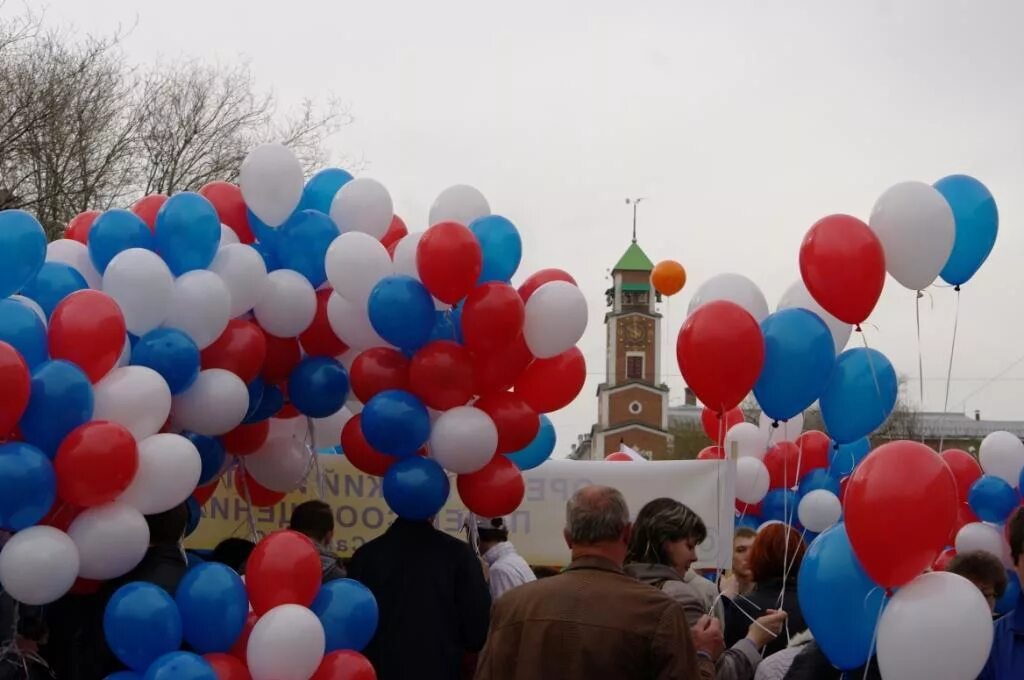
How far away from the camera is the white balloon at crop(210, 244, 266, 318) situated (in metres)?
5.34

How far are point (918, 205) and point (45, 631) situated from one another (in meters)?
3.80

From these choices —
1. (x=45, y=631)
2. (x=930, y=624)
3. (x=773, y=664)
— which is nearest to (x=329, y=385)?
(x=45, y=631)

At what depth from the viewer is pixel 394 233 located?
617 cm

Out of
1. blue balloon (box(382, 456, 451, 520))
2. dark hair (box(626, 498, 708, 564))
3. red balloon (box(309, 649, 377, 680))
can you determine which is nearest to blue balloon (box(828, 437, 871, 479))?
blue balloon (box(382, 456, 451, 520))

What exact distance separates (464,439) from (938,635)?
2.44 meters

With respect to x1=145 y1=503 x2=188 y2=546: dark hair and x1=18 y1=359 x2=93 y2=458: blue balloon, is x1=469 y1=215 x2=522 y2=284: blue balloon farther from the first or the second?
x1=18 y1=359 x2=93 y2=458: blue balloon

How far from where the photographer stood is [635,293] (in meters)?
84.4

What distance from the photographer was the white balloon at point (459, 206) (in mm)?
5941

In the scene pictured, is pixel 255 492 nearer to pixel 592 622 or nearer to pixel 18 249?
pixel 18 249

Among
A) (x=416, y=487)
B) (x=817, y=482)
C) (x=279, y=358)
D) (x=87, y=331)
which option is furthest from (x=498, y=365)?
(x=817, y=482)

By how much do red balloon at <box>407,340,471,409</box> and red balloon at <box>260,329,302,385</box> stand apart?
69 cm

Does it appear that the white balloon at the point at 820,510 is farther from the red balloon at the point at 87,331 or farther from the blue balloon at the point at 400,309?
the red balloon at the point at 87,331

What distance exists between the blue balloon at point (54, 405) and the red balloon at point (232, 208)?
1.43 meters

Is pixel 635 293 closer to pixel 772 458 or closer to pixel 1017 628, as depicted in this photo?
pixel 772 458
